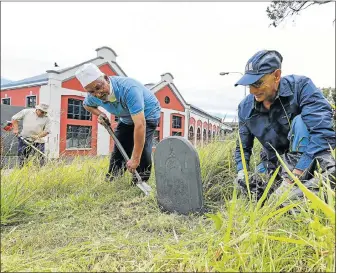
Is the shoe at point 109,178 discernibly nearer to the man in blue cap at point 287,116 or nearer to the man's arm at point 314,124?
the man in blue cap at point 287,116

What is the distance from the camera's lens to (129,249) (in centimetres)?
157

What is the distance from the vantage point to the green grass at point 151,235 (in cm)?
133

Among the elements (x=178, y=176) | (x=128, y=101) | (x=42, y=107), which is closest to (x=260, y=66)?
(x=178, y=176)

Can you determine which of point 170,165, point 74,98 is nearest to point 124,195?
point 170,165

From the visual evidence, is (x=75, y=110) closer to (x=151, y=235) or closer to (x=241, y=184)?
(x=241, y=184)

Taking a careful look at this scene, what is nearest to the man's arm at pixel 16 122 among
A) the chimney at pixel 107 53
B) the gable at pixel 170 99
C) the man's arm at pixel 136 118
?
the man's arm at pixel 136 118

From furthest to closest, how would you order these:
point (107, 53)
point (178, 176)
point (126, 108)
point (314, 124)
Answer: point (107, 53)
point (126, 108)
point (178, 176)
point (314, 124)

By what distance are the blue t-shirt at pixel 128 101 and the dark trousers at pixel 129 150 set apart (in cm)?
10

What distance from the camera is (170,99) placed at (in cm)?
2178

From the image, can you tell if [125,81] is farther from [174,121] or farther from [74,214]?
[174,121]

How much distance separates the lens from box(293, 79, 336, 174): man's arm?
205cm

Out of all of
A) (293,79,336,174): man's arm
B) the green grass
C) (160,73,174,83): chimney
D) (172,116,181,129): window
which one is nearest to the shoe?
the green grass

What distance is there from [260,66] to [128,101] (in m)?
1.37

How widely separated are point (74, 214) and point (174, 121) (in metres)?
19.7
